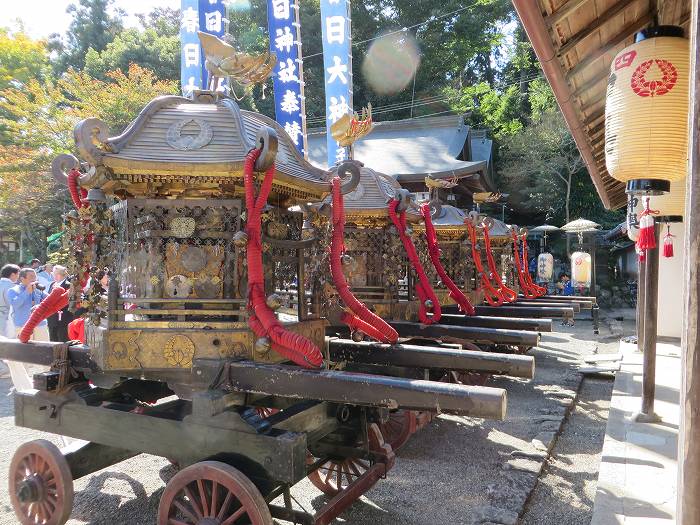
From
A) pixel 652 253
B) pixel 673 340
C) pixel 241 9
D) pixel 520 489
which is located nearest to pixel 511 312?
pixel 652 253

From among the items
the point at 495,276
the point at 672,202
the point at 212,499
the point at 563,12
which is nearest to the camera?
the point at 212,499

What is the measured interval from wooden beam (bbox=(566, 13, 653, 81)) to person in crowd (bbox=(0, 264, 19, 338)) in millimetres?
8611

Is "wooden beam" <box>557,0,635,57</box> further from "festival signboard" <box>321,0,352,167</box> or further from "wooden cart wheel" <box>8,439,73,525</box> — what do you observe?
"festival signboard" <box>321,0,352,167</box>

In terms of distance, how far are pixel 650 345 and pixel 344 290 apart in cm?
388

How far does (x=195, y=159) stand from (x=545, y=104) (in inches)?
957

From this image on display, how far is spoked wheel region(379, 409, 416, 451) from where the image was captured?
17.5ft

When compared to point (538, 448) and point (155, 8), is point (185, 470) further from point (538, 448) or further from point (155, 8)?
point (155, 8)

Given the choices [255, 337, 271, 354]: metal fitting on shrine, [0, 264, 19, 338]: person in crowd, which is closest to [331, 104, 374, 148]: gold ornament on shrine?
[255, 337, 271, 354]: metal fitting on shrine

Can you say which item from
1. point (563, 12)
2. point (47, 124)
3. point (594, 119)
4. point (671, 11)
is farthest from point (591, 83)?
point (47, 124)

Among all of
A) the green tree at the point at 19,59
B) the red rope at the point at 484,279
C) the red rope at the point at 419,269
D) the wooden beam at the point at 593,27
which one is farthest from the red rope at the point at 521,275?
the green tree at the point at 19,59

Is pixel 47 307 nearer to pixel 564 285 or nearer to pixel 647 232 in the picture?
pixel 647 232

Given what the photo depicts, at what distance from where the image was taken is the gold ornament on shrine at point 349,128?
5.19m

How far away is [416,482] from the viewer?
500cm

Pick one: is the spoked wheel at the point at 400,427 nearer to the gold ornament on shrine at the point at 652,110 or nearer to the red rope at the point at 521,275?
the gold ornament on shrine at the point at 652,110
